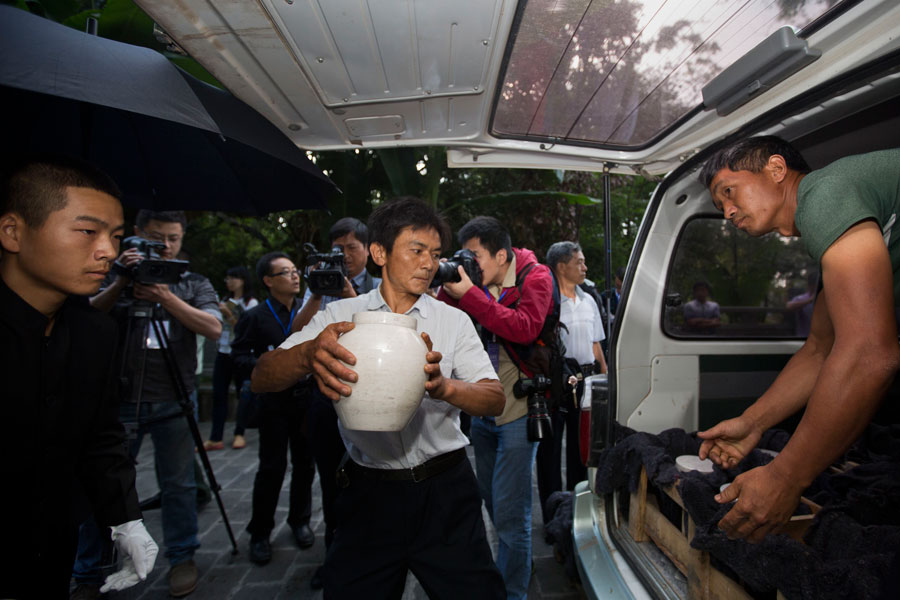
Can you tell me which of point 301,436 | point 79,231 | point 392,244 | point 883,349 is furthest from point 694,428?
point 79,231

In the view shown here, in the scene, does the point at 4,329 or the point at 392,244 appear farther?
the point at 392,244

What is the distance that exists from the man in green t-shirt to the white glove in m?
1.92

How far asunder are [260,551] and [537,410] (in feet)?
7.34

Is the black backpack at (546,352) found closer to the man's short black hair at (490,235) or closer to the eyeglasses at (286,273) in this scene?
the man's short black hair at (490,235)

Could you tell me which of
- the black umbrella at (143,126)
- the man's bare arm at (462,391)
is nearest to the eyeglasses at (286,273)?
the black umbrella at (143,126)

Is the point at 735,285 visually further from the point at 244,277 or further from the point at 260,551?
the point at 244,277

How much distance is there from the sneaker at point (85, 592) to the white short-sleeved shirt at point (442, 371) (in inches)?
87.0

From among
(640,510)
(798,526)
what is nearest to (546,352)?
(640,510)

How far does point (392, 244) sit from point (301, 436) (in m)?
2.28

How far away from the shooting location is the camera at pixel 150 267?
265 centimetres

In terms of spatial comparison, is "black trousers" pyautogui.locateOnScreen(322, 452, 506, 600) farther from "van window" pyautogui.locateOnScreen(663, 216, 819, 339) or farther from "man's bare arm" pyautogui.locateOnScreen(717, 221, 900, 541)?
"van window" pyautogui.locateOnScreen(663, 216, 819, 339)

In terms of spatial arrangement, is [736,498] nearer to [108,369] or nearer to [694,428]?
[694,428]

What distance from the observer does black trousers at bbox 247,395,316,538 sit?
3.35m

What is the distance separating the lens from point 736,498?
1.46 m
